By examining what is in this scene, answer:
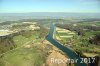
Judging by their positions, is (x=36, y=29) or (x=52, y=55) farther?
(x=36, y=29)

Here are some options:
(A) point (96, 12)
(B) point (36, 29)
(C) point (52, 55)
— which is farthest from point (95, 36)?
(B) point (36, 29)

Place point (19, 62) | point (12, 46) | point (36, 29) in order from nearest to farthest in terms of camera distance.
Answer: point (19, 62) < point (12, 46) < point (36, 29)

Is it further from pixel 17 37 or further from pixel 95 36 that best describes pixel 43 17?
pixel 95 36

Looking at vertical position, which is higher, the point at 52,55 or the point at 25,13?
the point at 25,13

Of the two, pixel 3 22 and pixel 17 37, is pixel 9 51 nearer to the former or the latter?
pixel 17 37

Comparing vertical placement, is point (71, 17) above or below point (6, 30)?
above

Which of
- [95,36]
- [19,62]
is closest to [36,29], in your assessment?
[19,62]

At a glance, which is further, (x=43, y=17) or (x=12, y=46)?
(x=43, y=17)

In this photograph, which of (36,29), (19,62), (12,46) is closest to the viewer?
(19,62)

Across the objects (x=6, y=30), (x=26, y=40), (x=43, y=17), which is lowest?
(x=26, y=40)
